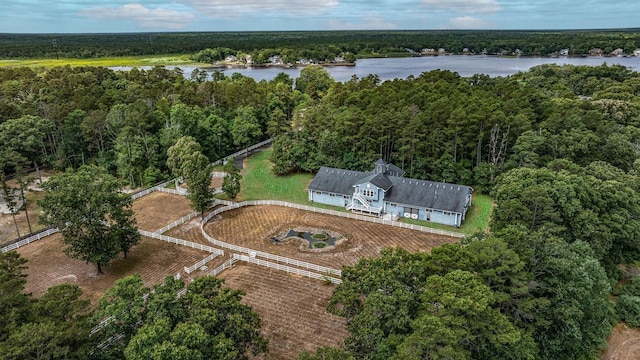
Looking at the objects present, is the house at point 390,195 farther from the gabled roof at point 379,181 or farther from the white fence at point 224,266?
the white fence at point 224,266

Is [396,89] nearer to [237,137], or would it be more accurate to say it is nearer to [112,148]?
[237,137]

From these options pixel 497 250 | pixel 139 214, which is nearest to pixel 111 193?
pixel 139 214

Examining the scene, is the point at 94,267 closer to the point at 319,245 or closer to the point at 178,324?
the point at 319,245

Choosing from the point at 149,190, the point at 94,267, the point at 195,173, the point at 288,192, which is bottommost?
the point at 288,192

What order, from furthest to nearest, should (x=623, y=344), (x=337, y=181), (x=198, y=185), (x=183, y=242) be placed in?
1. (x=337, y=181)
2. (x=198, y=185)
3. (x=183, y=242)
4. (x=623, y=344)

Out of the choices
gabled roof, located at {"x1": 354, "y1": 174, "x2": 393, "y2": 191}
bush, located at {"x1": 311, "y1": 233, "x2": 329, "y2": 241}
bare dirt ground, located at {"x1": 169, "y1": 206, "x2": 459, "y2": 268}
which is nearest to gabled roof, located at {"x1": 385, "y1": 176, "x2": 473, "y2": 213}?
gabled roof, located at {"x1": 354, "y1": 174, "x2": 393, "y2": 191}

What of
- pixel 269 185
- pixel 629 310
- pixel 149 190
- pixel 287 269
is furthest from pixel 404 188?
pixel 149 190

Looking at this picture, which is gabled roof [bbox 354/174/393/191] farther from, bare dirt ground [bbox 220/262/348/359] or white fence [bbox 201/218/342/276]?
bare dirt ground [bbox 220/262/348/359]

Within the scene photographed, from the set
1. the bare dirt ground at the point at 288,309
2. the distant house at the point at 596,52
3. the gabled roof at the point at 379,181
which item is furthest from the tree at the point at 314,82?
the distant house at the point at 596,52

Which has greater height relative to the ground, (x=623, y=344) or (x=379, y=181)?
(x=379, y=181)
